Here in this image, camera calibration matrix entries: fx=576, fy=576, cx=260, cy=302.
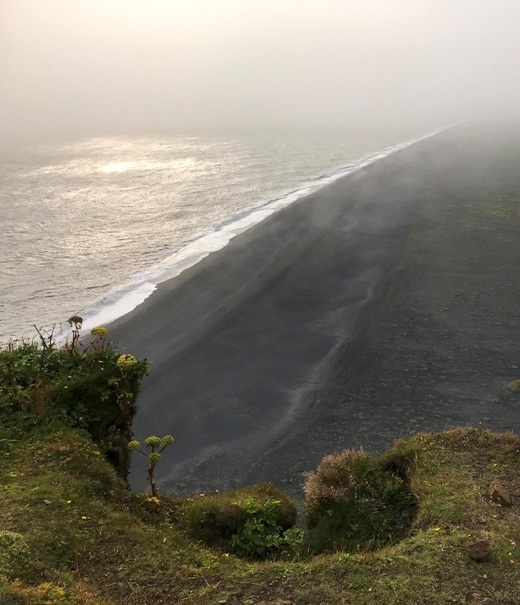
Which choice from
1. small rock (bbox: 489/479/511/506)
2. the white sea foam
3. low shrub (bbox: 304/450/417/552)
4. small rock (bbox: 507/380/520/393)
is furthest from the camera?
the white sea foam

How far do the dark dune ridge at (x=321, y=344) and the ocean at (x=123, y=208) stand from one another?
8.00 ft

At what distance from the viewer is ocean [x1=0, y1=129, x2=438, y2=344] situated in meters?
21.2

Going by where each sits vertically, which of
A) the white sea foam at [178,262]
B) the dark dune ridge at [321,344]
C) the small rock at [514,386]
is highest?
the white sea foam at [178,262]

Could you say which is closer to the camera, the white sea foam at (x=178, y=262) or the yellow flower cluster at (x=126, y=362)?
the yellow flower cluster at (x=126, y=362)

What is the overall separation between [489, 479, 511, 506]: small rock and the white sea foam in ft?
43.2

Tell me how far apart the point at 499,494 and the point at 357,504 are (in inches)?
75.7

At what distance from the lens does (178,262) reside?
2444 cm

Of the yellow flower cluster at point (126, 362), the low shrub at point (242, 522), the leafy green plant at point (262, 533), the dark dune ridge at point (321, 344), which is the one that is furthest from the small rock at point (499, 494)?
the yellow flower cluster at point (126, 362)

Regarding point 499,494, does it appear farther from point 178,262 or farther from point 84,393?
point 178,262

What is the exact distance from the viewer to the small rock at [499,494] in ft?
23.8

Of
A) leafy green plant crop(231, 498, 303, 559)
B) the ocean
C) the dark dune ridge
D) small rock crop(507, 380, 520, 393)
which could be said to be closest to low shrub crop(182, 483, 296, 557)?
leafy green plant crop(231, 498, 303, 559)

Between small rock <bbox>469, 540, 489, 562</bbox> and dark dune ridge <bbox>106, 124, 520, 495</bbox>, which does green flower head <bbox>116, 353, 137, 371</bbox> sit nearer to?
dark dune ridge <bbox>106, 124, 520, 495</bbox>

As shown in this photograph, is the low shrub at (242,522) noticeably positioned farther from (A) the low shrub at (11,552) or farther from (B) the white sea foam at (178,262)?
(B) the white sea foam at (178,262)

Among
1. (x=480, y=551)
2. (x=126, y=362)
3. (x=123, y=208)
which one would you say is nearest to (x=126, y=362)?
(x=126, y=362)
